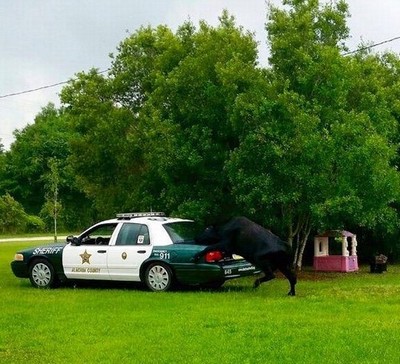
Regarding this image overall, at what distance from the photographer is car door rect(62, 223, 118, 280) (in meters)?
15.5

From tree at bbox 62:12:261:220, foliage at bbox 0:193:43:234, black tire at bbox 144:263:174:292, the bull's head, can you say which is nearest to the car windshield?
the bull's head

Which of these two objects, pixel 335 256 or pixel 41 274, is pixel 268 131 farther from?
pixel 41 274

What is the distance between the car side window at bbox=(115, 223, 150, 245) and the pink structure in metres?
7.54

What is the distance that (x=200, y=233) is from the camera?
15688mm

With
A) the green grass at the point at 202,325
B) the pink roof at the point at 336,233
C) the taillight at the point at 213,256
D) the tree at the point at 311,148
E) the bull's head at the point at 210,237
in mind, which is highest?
the tree at the point at 311,148

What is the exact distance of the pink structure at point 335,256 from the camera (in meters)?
21.2

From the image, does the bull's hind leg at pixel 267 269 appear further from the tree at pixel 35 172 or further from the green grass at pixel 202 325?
the tree at pixel 35 172

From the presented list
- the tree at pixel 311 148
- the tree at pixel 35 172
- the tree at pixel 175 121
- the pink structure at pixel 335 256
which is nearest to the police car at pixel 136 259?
the tree at pixel 311 148

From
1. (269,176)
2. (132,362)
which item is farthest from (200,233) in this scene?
(132,362)

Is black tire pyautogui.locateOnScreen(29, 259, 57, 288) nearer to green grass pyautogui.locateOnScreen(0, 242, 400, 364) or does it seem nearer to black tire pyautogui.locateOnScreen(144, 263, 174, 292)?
green grass pyautogui.locateOnScreen(0, 242, 400, 364)

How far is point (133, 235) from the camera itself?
50.7 feet

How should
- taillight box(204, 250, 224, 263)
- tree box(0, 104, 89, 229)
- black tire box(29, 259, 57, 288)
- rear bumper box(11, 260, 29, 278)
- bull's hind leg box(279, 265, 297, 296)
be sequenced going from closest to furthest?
1. bull's hind leg box(279, 265, 297, 296)
2. taillight box(204, 250, 224, 263)
3. black tire box(29, 259, 57, 288)
4. rear bumper box(11, 260, 29, 278)
5. tree box(0, 104, 89, 229)

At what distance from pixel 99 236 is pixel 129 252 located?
5.26 feet

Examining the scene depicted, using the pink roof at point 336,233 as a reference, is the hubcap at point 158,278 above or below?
below
